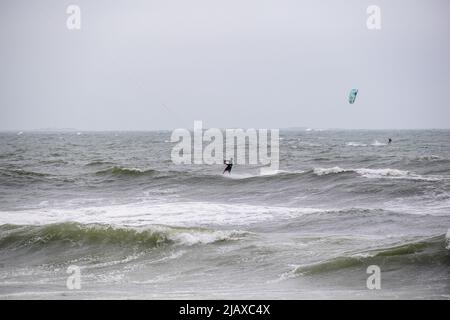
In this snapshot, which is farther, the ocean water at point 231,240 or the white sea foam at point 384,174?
the white sea foam at point 384,174

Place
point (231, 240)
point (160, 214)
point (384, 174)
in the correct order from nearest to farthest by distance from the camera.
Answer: point (231, 240), point (160, 214), point (384, 174)

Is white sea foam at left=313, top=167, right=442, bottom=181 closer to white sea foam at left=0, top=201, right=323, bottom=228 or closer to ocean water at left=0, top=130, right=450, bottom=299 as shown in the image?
ocean water at left=0, top=130, right=450, bottom=299

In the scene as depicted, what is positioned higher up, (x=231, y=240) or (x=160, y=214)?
(x=231, y=240)

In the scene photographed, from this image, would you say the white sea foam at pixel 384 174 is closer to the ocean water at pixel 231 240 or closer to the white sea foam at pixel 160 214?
the ocean water at pixel 231 240

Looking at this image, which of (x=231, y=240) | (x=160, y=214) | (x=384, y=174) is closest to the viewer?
(x=231, y=240)

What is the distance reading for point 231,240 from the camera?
1294cm

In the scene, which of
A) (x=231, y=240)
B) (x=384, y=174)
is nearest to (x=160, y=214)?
(x=231, y=240)

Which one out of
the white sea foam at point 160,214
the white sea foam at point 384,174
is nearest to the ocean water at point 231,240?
the white sea foam at point 160,214

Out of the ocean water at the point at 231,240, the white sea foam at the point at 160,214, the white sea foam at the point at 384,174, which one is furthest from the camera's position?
the white sea foam at the point at 384,174

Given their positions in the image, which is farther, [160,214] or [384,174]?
[384,174]

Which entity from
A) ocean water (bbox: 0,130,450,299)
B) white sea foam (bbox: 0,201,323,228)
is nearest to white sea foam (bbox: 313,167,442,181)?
ocean water (bbox: 0,130,450,299)

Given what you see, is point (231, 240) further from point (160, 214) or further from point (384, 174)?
point (384, 174)

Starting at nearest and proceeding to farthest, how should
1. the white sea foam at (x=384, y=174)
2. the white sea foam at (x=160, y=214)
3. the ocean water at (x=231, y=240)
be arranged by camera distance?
1. the ocean water at (x=231, y=240)
2. the white sea foam at (x=160, y=214)
3. the white sea foam at (x=384, y=174)

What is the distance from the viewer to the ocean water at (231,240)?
920 cm
